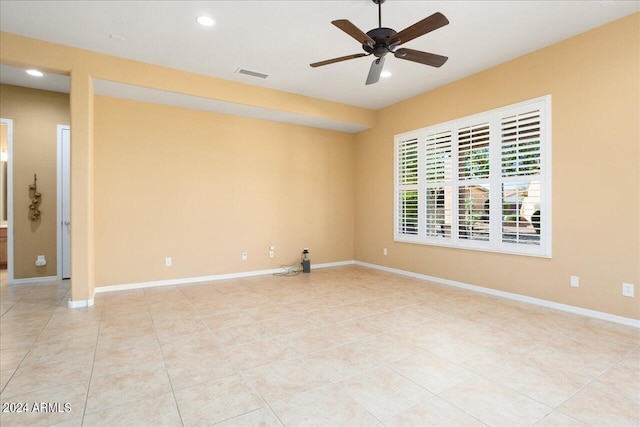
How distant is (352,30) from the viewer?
2656 mm

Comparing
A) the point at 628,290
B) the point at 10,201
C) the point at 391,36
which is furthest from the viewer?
the point at 10,201

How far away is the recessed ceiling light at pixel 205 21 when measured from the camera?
325 cm

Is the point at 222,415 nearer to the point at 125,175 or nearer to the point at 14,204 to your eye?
the point at 125,175

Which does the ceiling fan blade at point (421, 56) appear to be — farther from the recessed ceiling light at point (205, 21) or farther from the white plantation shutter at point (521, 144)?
the recessed ceiling light at point (205, 21)

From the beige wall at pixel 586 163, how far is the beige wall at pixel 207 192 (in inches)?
118

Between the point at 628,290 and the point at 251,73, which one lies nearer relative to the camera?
the point at 628,290

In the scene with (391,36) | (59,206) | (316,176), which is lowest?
(59,206)

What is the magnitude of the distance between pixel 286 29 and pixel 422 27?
5.20ft

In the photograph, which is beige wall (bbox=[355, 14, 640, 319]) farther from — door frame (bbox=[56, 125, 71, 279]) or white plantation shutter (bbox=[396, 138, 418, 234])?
door frame (bbox=[56, 125, 71, 279])

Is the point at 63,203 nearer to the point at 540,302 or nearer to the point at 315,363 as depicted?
the point at 315,363

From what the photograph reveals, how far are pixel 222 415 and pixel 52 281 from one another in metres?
5.11

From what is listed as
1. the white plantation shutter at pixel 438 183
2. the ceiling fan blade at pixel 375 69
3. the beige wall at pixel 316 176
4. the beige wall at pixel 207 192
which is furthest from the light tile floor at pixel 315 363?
the ceiling fan blade at pixel 375 69

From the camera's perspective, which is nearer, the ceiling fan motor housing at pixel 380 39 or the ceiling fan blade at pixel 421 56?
the ceiling fan motor housing at pixel 380 39

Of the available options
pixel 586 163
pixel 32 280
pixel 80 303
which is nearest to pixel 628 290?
pixel 586 163
